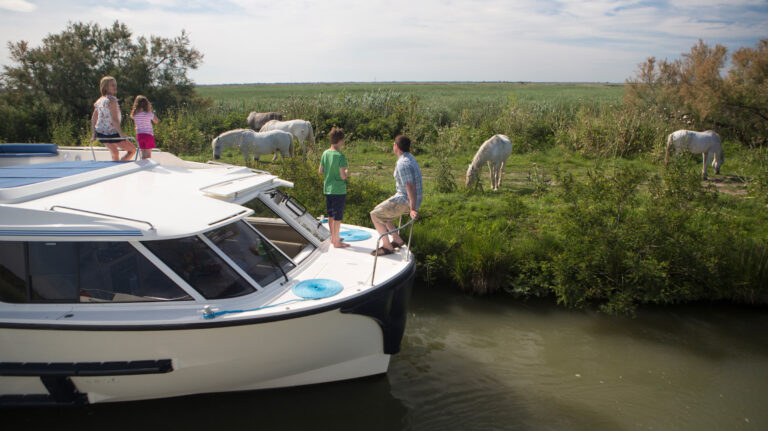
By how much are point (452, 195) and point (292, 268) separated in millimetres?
6032

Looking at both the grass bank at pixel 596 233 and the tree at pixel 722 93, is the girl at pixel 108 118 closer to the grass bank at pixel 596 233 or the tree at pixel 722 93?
the grass bank at pixel 596 233

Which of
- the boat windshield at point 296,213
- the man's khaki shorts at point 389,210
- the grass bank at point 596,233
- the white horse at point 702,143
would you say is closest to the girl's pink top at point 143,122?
the boat windshield at point 296,213

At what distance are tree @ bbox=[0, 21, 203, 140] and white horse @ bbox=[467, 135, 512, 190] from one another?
49.5 ft

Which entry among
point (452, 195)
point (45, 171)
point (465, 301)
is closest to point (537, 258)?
point (465, 301)

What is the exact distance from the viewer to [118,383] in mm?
4176

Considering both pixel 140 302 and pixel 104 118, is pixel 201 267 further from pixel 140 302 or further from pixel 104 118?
pixel 104 118

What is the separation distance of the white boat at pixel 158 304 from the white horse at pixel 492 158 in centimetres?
645

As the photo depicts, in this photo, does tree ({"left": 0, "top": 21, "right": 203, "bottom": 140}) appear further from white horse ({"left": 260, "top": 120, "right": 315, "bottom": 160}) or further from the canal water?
the canal water

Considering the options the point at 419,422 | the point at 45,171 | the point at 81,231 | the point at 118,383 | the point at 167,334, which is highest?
the point at 45,171

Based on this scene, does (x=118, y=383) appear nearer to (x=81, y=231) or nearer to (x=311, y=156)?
(x=81, y=231)

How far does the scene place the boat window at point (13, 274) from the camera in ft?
13.2

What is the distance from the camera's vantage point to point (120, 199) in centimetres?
452

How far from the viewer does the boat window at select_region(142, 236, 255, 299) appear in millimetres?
4164

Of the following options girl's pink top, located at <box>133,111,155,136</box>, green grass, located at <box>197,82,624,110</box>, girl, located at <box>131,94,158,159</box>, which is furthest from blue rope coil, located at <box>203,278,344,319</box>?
green grass, located at <box>197,82,624,110</box>
